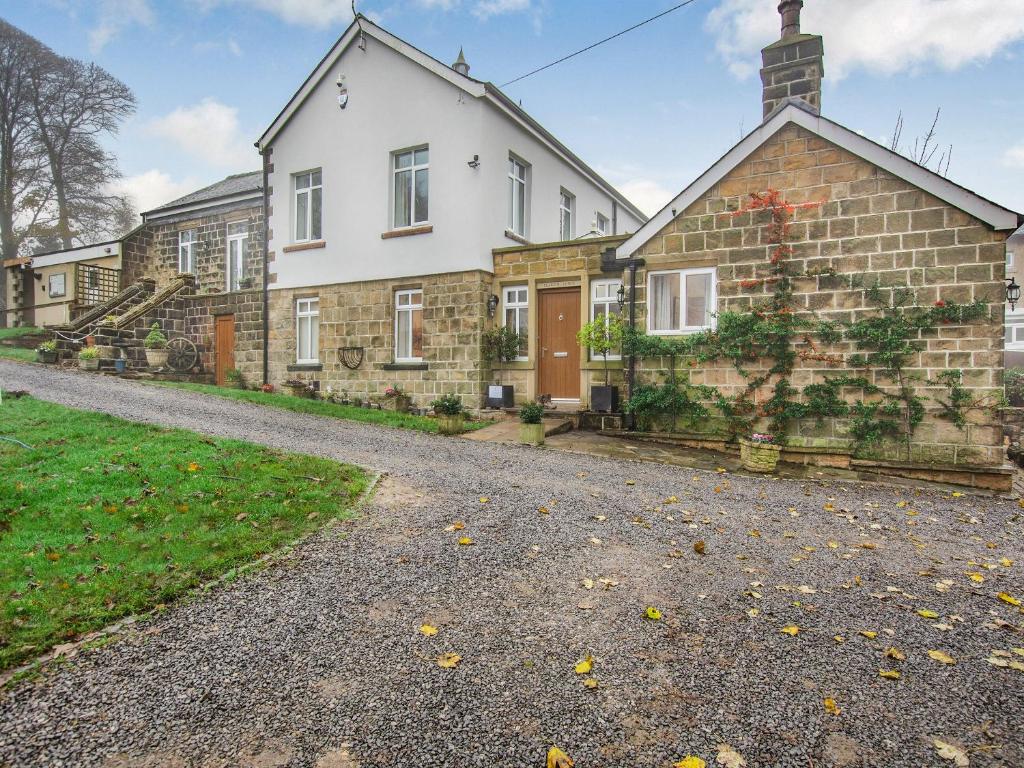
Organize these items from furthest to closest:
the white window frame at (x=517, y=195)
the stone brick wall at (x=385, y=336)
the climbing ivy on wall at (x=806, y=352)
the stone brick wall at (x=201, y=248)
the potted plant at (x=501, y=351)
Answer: the stone brick wall at (x=201, y=248)
the white window frame at (x=517, y=195)
the stone brick wall at (x=385, y=336)
the potted plant at (x=501, y=351)
the climbing ivy on wall at (x=806, y=352)

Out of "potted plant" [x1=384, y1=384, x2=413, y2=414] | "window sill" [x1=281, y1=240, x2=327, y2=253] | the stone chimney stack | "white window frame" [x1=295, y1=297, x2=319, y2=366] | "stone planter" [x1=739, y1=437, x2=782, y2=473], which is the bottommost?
"stone planter" [x1=739, y1=437, x2=782, y2=473]

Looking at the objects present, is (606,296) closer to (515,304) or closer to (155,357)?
(515,304)

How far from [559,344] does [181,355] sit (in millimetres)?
12729

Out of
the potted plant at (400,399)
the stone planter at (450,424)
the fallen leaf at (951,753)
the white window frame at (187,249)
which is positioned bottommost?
the fallen leaf at (951,753)

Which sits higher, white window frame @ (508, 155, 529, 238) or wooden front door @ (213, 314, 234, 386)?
white window frame @ (508, 155, 529, 238)

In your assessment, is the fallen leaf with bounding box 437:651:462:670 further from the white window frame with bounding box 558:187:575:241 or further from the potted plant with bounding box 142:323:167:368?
the potted plant with bounding box 142:323:167:368

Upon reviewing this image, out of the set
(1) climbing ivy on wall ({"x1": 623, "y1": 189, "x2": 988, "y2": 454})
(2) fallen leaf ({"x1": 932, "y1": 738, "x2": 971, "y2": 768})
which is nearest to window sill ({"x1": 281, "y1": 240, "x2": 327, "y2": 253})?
(1) climbing ivy on wall ({"x1": 623, "y1": 189, "x2": 988, "y2": 454})

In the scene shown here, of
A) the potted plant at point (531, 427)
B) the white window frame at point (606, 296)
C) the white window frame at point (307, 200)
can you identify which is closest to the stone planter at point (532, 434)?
the potted plant at point (531, 427)

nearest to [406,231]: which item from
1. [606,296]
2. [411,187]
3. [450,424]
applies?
[411,187]

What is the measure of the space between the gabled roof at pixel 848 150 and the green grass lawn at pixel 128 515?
7.86m

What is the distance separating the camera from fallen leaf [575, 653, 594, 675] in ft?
10.2

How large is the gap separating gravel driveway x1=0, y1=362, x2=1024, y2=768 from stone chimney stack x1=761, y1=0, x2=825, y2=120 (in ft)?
29.4

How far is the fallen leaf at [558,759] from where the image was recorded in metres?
2.38

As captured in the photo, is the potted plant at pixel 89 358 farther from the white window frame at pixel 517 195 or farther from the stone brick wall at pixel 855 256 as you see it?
A: the stone brick wall at pixel 855 256
